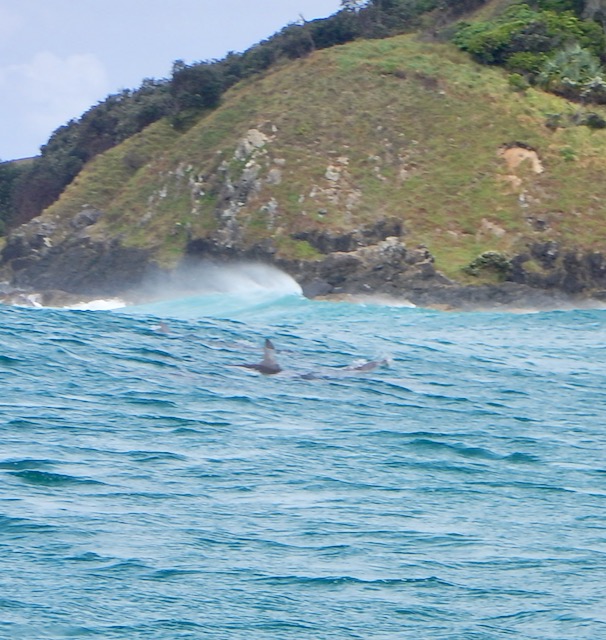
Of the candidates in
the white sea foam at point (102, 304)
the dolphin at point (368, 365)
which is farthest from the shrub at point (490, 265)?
the dolphin at point (368, 365)

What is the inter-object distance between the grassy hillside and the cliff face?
11 cm

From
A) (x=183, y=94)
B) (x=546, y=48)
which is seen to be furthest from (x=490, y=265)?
(x=183, y=94)

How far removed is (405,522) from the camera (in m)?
14.4

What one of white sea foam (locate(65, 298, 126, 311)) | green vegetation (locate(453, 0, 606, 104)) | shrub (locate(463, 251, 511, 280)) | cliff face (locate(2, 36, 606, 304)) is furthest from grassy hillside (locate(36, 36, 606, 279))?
white sea foam (locate(65, 298, 126, 311))

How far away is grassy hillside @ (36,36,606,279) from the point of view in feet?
225

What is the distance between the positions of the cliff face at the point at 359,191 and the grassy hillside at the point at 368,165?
11 centimetres

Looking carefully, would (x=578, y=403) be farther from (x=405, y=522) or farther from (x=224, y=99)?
(x=224, y=99)

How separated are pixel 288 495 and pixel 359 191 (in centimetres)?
5755

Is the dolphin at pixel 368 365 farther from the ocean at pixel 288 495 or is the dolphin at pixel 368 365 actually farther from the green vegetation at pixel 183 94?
the green vegetation at pixel 183 94

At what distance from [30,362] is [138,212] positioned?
55272 millimetres

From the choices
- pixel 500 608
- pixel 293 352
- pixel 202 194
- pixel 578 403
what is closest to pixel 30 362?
pixel 293 352

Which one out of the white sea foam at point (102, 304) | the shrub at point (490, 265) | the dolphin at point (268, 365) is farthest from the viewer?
the white sea foam at point (102, 304)

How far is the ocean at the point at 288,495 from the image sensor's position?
449 inches

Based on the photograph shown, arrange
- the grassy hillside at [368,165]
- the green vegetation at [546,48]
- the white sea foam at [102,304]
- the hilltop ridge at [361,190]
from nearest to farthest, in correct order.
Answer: the hilltop ridge at [361,190] < the grassy hillside at [368,165] < the white sea foam at [102,304] < the green vegetation at [546,48]
